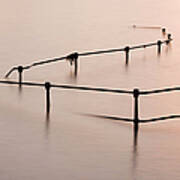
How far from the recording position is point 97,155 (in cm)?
1237

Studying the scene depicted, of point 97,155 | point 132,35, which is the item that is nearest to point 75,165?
point 97,155

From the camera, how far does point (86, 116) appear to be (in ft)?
50.4

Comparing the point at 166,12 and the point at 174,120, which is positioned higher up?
the point at 166,12

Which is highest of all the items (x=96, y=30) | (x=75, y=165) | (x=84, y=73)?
(x=96, y=30)

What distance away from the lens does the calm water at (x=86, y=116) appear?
38.3ft

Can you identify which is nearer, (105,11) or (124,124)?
(124,124)

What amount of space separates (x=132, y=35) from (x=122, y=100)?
17.2m

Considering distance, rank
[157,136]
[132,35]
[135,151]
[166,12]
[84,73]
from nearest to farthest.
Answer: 1. [135,151]
2. [157,136]
3. [84,73]
4. [132,35]
5. [166,12]

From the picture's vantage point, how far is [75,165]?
11.7 metres

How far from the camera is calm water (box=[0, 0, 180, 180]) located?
1166 centimetres

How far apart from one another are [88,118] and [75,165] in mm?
3496

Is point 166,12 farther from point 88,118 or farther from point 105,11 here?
point 88,118

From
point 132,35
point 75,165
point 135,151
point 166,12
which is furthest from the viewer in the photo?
point 166,12

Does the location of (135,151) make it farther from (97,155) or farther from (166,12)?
(166,12)
